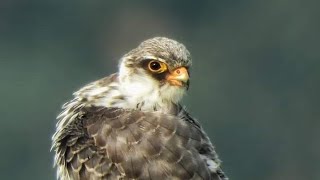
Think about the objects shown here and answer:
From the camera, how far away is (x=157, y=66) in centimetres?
1228

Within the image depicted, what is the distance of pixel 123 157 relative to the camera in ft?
38.6

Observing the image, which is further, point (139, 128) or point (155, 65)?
point (155, 65)

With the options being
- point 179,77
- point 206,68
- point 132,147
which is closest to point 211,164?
point 132,147

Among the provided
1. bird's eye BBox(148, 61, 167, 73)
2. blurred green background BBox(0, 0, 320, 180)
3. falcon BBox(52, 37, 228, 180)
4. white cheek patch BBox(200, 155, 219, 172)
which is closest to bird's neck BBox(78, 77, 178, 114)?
falcon BBox(52, 37, 228, 180)

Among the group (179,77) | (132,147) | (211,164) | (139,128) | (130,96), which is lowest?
(211,164)

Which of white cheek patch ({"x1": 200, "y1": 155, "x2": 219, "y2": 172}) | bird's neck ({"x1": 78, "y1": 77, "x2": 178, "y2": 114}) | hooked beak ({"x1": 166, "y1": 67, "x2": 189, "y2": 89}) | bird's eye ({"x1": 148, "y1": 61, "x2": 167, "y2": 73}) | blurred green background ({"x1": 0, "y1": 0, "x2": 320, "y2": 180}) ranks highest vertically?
bird's eye ({"x1": 148, "y1": 61, "x2": 167, "y2": 73})

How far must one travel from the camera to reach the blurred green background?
147 ft

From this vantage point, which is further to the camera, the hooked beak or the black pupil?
the black pupil

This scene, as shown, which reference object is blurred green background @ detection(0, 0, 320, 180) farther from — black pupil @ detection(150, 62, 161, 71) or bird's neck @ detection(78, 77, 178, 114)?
black pupil @ detection(150, 62, 161, 71)

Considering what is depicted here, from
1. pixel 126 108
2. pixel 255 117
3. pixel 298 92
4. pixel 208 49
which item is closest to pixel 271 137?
pixel 255 117

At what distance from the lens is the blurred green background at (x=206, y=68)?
44.7m

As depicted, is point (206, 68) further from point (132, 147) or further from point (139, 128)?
point (132, 147)

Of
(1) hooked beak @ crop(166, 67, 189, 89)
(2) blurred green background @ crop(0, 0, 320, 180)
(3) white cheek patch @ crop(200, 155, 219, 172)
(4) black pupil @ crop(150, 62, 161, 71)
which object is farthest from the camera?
(2) blurred green background @ crop(0, 0, 320, 180)

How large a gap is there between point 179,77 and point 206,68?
43.9 meters
